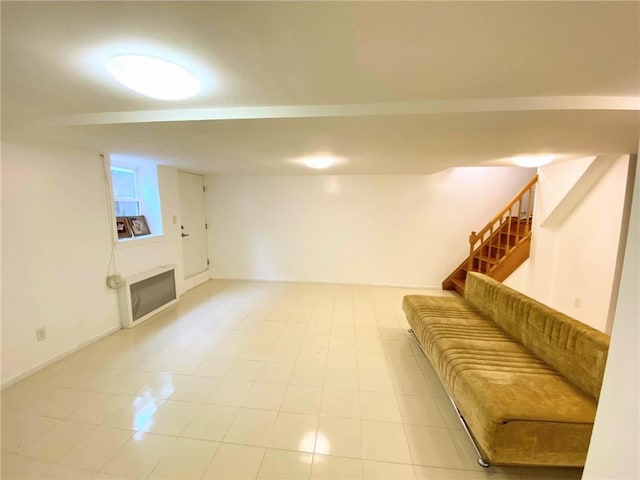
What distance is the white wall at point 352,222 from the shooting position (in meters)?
4.48

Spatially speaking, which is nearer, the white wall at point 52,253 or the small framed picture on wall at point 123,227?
the white wall at point 52,253

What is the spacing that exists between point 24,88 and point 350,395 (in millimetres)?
2700

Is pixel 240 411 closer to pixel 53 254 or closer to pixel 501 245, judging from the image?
pixel 53 254

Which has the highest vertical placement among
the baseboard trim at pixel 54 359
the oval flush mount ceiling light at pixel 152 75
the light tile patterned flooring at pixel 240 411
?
the oval flush mount ceiling light at pixel 152 75

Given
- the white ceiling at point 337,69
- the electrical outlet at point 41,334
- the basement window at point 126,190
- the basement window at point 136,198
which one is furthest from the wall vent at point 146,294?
the white ceiling at point 337,69

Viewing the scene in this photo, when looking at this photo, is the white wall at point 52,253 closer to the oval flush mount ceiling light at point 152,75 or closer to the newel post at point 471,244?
the oval flush mount ceiling light at point 152,75

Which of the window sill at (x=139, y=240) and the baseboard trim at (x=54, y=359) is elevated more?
the window sill at (x=139, y=240)

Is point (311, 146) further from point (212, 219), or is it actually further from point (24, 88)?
point (212, 219)

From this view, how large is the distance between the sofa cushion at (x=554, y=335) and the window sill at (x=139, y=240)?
4153 millimetres

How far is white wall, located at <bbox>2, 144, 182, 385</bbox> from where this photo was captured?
2.15 meters

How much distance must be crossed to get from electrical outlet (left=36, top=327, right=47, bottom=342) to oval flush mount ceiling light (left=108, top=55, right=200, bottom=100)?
99.7 inches

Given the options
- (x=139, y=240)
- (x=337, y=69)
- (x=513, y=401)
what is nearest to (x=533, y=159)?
(x=513, y=401)

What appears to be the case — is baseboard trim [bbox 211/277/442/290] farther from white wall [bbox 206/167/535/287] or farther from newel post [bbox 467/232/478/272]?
newel post [bbox 467/232/478/272]

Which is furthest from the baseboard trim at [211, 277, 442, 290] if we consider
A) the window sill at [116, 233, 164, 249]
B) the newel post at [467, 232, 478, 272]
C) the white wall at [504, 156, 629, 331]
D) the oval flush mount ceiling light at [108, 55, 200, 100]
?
the oval flush mount ceiling light at [108, 55, 200, 100]
